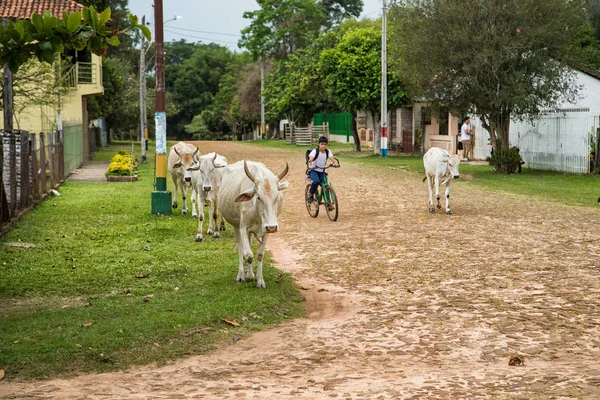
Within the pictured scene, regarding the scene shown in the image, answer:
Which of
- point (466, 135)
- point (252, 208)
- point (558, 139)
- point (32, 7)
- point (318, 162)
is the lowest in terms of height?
point (252, 208)

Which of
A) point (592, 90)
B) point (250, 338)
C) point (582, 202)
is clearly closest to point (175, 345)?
point (250, 338)

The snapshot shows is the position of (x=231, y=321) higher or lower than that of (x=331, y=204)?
lower

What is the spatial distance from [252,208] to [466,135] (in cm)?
2602

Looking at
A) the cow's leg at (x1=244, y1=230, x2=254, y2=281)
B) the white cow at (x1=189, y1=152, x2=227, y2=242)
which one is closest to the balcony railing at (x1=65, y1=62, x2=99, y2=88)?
the white cow at (x1=189, y1=152, x2=227, y2=242)

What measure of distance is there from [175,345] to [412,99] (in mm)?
35108

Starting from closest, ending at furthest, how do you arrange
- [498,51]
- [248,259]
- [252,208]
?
1. [248,259]
2. [252,208]
3. [498,51]

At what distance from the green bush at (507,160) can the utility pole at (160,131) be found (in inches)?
598

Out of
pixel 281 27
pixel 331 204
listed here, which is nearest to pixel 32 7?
pixel 331 204

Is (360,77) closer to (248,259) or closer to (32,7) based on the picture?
(32,7)

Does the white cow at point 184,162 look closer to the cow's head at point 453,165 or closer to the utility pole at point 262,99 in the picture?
the cow's head at point 453,165

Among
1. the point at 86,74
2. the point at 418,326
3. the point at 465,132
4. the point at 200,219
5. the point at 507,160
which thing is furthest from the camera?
the point at 86,74

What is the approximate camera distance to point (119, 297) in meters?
10.2

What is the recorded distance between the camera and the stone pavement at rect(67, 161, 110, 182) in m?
28.7

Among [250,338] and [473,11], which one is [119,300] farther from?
[473,11]
